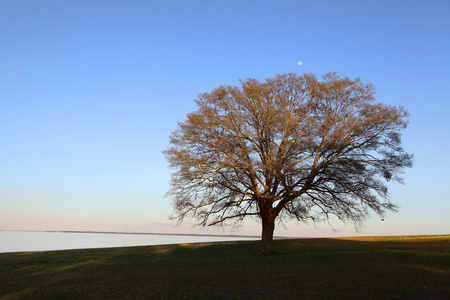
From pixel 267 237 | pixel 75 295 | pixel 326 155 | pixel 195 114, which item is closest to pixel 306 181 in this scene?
pixel 326 155

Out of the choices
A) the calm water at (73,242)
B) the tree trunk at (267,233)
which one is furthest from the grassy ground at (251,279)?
the calm water at (73,242)

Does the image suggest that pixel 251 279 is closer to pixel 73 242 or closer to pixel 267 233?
pixel 267 233

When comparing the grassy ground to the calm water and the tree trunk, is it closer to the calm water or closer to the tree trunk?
the tree trunk

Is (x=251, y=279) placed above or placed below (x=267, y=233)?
below

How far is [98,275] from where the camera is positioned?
21625 mm

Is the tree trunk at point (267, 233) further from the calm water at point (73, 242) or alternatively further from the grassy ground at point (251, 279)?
the calm water at point (73, 242)

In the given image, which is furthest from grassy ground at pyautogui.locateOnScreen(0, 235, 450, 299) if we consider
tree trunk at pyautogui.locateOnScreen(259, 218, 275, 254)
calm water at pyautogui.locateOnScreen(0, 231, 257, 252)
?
calm water at pyautogui.locateOnScreen(0, 231, 257, 252)

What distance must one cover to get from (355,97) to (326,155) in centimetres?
538

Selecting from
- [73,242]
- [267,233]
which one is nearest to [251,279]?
[267,233]

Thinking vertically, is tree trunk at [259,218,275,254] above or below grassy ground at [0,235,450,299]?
above

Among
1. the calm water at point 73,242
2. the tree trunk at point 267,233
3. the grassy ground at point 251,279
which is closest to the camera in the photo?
the grassy ground at point 251,279

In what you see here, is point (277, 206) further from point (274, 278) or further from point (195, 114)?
point (274, 278)

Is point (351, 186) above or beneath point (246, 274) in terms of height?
above

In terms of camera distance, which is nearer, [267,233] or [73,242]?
[267,233]
